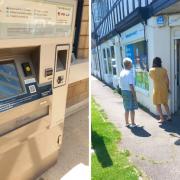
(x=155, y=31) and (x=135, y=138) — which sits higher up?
(x=155, y=31)

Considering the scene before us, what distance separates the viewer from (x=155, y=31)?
1992 mm

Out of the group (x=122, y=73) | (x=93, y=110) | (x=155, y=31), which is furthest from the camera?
(x=155, y=31)

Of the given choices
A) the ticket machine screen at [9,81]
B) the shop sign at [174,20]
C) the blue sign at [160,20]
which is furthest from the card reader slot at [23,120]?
the shop sign at [174,20]

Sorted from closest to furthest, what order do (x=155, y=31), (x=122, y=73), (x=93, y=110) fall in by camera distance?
1. (x=122, y=73)
2. (x=93, y=110)
3. (x=155, y=31)

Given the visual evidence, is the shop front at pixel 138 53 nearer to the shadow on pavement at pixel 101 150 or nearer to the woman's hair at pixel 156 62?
the woman's hair at pixel 156 62

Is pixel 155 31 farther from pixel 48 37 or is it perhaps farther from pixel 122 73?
pixel 48 37

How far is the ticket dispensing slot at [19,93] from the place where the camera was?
165cm

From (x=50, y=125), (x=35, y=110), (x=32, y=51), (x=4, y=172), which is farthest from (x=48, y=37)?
(x=4, y=172)

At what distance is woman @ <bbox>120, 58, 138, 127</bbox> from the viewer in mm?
1714

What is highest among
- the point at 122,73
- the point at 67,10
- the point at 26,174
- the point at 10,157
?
the point at 67,10

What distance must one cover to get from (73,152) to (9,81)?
42.9 inches

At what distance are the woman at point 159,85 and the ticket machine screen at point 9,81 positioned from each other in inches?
22.9

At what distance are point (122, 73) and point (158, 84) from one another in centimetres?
30

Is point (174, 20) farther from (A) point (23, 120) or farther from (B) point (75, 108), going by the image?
(B) point (75, 108)
